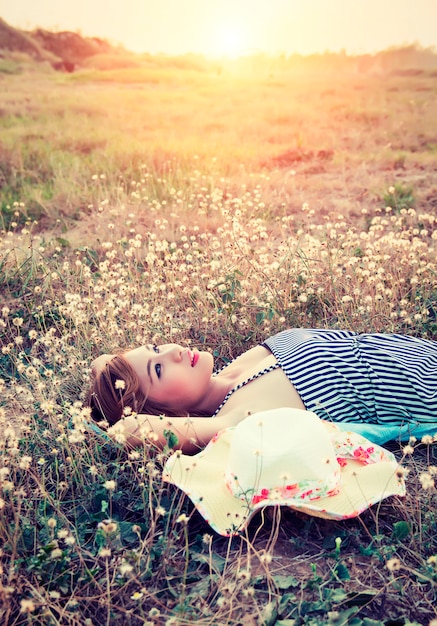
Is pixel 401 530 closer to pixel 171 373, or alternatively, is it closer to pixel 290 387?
pixel 290 387

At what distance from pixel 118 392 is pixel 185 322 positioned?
1.26m

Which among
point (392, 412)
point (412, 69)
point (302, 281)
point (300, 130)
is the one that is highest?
point (412, 69)

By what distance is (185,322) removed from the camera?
14.5 ft

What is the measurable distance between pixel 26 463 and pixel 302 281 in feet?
8.27

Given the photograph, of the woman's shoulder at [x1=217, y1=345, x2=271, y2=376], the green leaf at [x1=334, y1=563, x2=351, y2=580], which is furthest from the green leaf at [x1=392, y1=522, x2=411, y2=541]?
the woman's shoulder at [x1=217, y1=345, x2=271, y2=376]

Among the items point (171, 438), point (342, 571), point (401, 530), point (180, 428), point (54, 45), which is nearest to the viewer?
point (342, 571)

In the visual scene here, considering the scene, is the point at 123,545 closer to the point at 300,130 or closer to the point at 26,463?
the point at 26,463

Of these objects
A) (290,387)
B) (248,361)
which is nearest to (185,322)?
(248,361)

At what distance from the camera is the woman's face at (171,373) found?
10.7 ft

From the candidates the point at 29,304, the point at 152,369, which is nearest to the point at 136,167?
the point at 29,304

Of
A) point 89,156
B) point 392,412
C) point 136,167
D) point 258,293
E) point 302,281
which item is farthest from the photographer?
point 89,156

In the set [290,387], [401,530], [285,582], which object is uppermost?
[290,387]

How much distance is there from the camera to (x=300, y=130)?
11.8 metres

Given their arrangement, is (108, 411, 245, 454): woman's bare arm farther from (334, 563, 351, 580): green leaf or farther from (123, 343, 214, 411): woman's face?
(334, 563, 351, 580): green leaf
